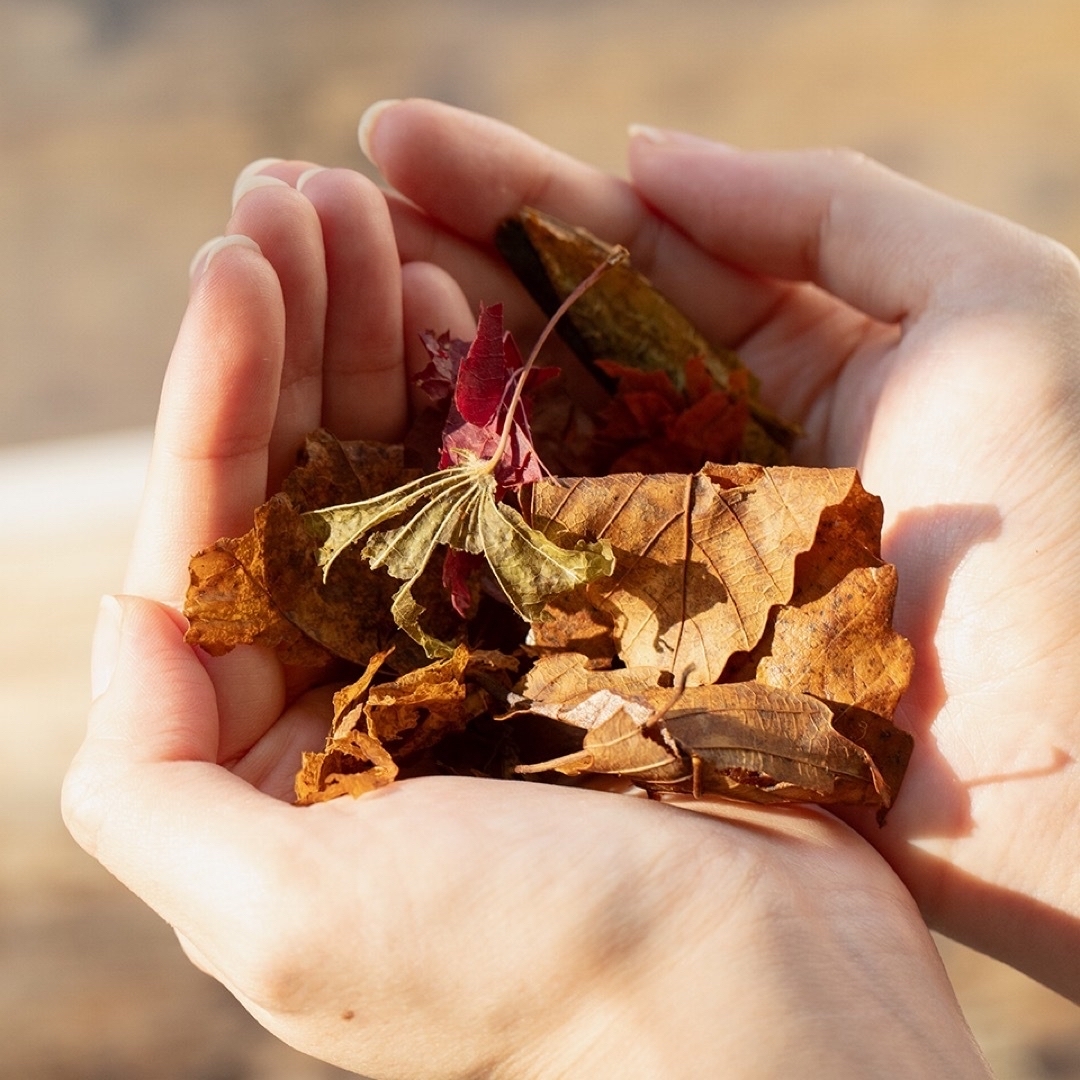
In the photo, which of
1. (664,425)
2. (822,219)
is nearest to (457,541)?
(664,425)

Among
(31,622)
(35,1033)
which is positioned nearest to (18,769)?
(31,622)

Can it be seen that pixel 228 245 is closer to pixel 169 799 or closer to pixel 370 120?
pixel 370 120

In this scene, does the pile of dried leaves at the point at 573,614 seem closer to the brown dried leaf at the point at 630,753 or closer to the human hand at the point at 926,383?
the brown dried leaf at the point at 630,753

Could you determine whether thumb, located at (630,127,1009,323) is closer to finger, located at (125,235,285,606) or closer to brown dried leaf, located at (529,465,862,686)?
brown dried leaf, located at (529,465,862,686)

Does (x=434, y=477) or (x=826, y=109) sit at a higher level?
(x=826, y=109)

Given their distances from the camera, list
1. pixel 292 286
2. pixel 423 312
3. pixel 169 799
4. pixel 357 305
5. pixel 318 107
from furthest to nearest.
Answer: pixel 318 107 < pixel 423 312 < pixel 357 305 < pixel 292 286 < pixel 169 799

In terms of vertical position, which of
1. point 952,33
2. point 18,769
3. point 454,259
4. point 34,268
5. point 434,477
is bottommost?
point 18,769

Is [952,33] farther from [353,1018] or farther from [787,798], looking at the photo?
[353,1018]

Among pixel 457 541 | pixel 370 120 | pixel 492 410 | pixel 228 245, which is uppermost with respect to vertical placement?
pixel 370 120
